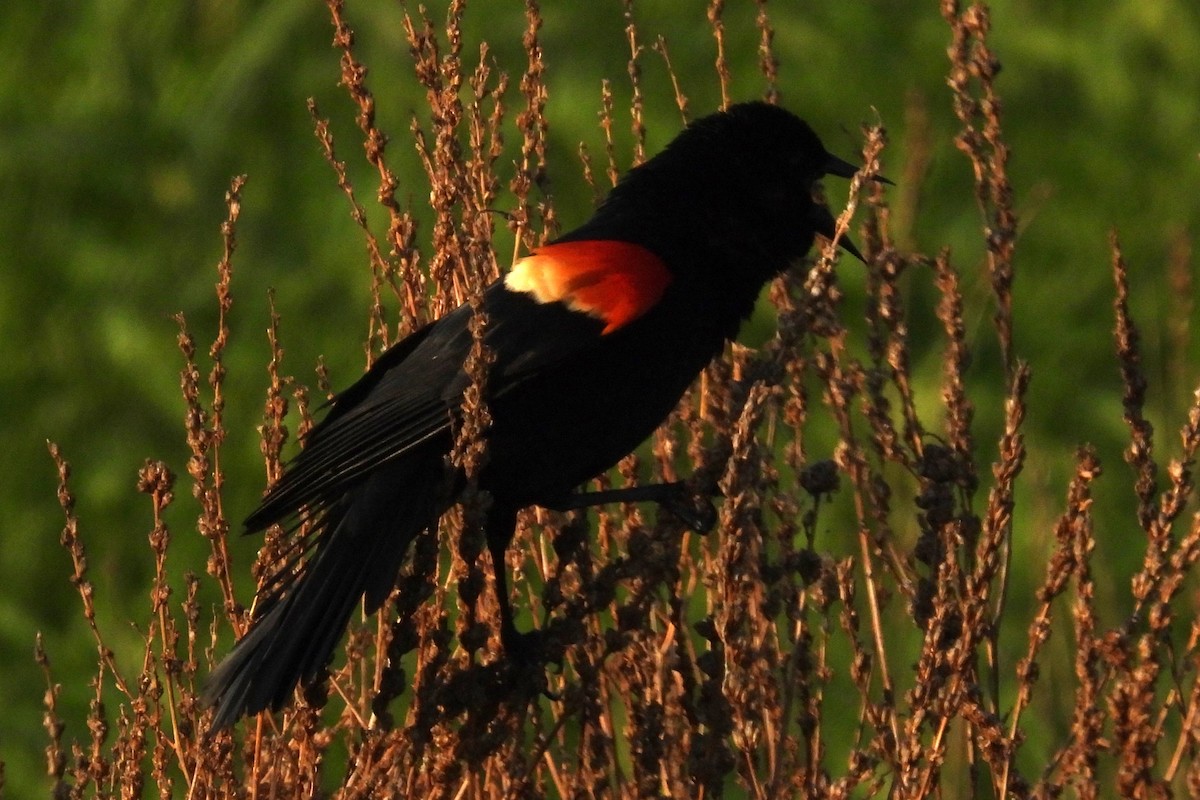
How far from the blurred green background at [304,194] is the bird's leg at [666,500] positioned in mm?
2632

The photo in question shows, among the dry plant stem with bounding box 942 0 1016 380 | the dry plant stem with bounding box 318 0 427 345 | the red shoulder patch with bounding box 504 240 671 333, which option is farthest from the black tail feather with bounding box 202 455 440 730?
the dry plant stem with bounding box 942 0 1016 380

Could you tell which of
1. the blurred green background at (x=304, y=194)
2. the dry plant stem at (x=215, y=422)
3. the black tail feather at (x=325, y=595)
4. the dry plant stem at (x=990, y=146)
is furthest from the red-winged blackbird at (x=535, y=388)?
the blurred green background at (x=304, y=194)

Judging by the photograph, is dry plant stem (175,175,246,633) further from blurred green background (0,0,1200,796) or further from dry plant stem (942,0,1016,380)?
blurred green background (0,0,1200,796)

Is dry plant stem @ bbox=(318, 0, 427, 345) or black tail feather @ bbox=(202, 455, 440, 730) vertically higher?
dry plant stem @ bbox=(318, 0, 427, 345)

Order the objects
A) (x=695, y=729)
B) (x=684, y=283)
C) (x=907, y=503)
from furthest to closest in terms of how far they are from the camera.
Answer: (x=907, y=503), (x=684, y=283), (x=695, y=729)

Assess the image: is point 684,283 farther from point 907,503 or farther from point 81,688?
point 81,688

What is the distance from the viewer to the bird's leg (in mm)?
2854

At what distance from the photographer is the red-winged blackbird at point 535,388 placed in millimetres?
2840

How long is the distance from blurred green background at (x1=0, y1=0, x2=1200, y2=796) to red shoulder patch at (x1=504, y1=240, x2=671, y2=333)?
246 cm

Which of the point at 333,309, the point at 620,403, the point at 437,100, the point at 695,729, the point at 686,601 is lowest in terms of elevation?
the point at 695,729

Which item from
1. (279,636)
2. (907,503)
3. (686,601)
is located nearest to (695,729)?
(686,601)

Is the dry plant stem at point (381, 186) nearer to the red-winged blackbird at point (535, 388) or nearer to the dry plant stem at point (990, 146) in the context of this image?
the red-winged blackbird at point (535, 388)

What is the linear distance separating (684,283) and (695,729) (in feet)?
2.99

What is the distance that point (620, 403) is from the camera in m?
3.13
